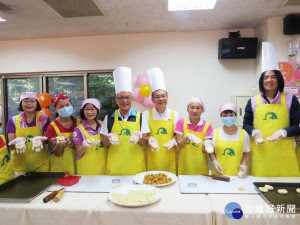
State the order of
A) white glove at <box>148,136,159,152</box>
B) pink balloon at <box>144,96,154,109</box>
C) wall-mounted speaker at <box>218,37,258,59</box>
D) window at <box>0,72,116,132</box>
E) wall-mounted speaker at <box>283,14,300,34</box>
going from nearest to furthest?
white glove at <box>148,136,159,152</box> < wall-mounted speaker at <box>283,14,300,34</box> < wall-mounted speaker at <box>218,37,258,59</box> < pink balloon at <box>144,96,154,109</box> < window at <box>0,72,116,132</box>

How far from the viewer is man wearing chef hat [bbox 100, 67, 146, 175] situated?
7.44 ft

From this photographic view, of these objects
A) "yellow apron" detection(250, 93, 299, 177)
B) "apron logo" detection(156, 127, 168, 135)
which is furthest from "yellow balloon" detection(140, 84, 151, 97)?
"yellow apron" detection(250, 93, 299, 177)

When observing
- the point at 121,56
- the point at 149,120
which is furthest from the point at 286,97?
the point at 121,56

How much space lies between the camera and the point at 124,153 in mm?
2273

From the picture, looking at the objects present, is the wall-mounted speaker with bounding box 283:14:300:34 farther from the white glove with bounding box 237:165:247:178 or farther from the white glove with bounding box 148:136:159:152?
the white glove with bounding box 148:136:159:152

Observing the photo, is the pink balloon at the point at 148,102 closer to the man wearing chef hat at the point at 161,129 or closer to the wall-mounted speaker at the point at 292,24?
the man wearing chef hat at the point at 161,129

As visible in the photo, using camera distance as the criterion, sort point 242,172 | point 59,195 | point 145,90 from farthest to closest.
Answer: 1. point 145,90
2. point 242,172
3. point 59,195

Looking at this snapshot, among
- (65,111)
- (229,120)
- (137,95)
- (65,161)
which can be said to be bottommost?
(65,161)

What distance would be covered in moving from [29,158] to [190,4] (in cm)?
289

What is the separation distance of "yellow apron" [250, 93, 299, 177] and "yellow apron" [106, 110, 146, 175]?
130cm

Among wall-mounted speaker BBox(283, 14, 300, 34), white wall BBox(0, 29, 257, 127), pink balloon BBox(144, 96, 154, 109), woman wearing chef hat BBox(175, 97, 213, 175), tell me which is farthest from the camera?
white wall BBox(0, 29, 257, 127)

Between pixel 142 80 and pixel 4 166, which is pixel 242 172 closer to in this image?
pixel 4 166

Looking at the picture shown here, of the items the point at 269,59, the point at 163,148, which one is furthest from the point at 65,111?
the point at 269,59

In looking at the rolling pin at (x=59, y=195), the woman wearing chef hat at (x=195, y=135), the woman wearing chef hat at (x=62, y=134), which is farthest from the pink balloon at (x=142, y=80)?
the rolling pin at (x=59, y=195)
